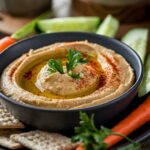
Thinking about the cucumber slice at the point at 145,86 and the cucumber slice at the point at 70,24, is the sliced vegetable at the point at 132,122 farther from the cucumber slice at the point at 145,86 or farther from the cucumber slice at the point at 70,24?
the cucumber slice at the point at 70,24

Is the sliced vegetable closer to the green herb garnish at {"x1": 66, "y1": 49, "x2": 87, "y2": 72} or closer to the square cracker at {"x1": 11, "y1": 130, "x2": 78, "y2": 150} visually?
the square cracker at {"x1": 11, "y1": 130, "x2": 78, "y2": 150}

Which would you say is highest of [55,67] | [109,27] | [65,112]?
[109,27]

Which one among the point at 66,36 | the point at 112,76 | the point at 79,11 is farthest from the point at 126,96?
the point at 79,11

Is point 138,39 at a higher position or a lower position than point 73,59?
higher

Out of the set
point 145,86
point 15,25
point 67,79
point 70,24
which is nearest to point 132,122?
point 145,86

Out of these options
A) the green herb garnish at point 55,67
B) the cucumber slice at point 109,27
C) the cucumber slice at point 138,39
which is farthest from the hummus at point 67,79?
the cucumber slice at point 109,27

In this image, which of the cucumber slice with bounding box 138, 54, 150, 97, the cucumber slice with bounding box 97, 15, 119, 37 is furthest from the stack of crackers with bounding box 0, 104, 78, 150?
the cucumber slice with bounding box 97, 15, 119, 37

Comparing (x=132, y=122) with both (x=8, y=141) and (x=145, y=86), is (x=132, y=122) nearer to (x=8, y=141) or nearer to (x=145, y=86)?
(x=145, y=86)
